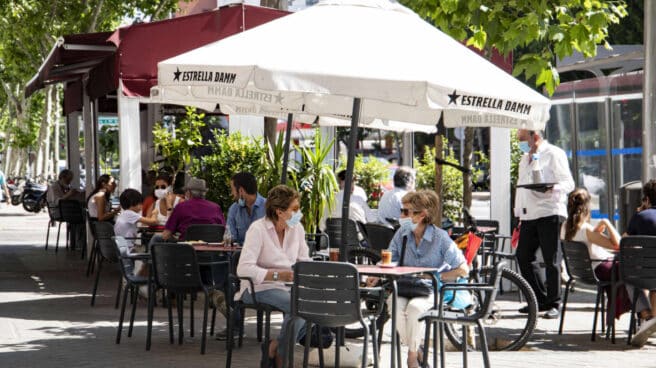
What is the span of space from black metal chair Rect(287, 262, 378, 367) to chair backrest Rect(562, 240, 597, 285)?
4.03 m

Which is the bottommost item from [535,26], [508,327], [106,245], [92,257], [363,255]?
[508,327]

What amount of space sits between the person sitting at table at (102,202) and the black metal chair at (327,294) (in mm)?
9777

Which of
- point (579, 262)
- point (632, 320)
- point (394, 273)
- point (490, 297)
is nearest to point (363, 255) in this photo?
point (579, 262)

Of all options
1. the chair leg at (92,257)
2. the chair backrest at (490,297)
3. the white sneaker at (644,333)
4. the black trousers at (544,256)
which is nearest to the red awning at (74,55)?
the chair leg at (92,257)

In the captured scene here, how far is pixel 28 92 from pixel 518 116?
1345 centimetres

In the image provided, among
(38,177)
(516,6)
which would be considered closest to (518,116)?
(516,6)

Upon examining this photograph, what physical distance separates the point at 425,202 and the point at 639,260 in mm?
2534

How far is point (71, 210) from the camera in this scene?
20.7 meters

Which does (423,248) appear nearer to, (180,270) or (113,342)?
(180,270)

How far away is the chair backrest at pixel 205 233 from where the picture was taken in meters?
11.9

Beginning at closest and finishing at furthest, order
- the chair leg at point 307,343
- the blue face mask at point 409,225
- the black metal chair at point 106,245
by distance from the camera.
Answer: the chair leg at point 307,343
the blue face mask at point 409,225
the black metal chair at point 106,245

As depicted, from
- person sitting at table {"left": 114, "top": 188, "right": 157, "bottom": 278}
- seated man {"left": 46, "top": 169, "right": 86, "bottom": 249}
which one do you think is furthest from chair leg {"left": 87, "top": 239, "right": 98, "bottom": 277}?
seated man {"left": 46, "top": 169, "right": 86, "bottom": 249}

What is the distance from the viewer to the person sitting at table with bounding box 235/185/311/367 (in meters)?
8.52

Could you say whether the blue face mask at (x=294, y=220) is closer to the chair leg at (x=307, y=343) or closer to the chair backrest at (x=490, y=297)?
the chair leg at (x=307, y=343)
